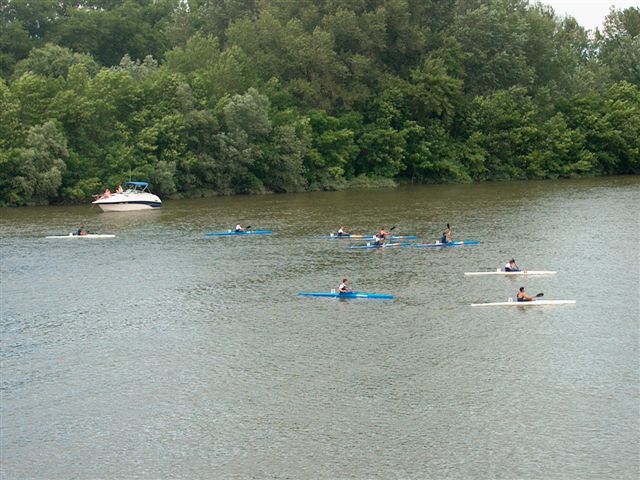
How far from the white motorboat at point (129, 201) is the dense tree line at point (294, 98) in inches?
193

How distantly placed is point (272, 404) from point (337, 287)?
1622cm

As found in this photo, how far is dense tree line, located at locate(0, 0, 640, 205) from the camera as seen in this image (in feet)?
273

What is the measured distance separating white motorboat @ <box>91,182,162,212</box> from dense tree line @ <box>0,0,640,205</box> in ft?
16.1

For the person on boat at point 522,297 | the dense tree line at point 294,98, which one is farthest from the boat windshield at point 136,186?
the person on boat at point 522,297

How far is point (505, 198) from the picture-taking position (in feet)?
264

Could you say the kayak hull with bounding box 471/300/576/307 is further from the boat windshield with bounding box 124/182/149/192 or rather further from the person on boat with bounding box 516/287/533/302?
the boat windshield with bounding box 124/182/149/192

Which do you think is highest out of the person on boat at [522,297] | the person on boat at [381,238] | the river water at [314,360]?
the person on boat at [381,238]

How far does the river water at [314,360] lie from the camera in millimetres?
24578

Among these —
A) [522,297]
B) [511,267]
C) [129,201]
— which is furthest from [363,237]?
[129,201]

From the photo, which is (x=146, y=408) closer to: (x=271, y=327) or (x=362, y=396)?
(x=362, y=396)

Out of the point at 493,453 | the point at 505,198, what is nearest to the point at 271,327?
the point at 493,453

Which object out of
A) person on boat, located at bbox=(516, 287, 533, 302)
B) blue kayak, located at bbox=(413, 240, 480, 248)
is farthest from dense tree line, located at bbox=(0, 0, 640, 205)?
person on boat, located at bbox=(516, 287, 533, 302)

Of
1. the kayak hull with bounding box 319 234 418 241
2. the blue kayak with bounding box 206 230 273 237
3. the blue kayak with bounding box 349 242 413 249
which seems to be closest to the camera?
the blue kayak with bounding box 349 242 413 249

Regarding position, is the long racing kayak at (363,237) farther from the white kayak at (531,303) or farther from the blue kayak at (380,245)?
the white kayak at (531,303)
